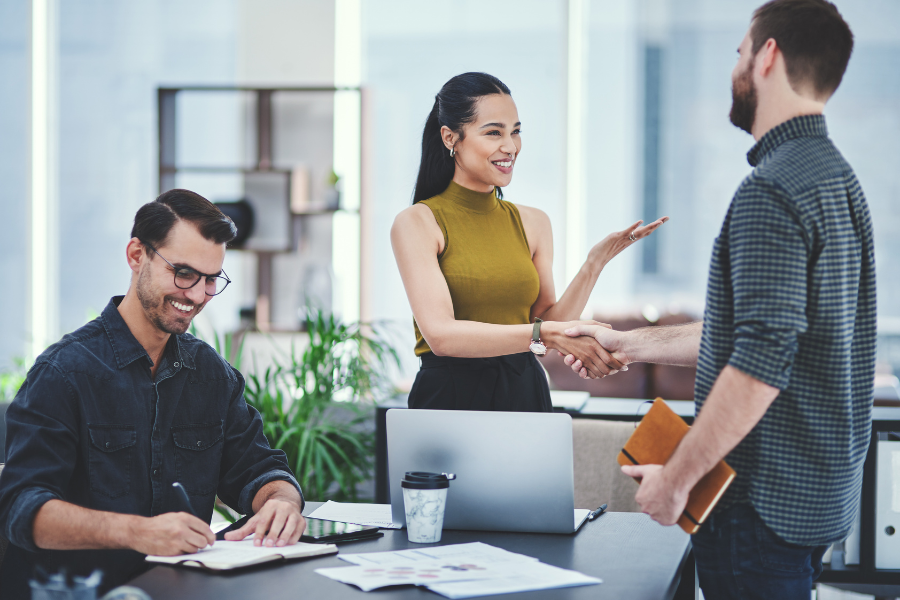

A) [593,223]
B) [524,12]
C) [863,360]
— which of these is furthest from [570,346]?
[524,12]

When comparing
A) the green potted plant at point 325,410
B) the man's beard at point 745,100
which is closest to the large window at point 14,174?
the green potted plant at point 325,410

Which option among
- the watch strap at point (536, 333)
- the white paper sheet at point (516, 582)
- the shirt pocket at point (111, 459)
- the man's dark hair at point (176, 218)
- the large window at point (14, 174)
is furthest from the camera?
the large window at point (14, 174)

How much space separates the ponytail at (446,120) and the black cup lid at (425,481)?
36.3 inches

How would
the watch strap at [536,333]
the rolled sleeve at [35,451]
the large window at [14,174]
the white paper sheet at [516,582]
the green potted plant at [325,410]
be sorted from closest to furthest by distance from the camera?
the white paper sheet at [516,582], the rolled sleeve at [35,451], the watch strap at [536,333], the green potted plant at [325,410], the large window at [14,174]

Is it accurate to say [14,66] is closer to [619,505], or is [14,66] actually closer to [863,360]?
[619,505]

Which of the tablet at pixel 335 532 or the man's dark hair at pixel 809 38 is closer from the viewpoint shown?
the man's dark hair at pixel 809 38

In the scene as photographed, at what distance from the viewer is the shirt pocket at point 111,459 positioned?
1481mm

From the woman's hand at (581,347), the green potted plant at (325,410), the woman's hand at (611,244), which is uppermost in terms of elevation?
the woman's hand at (611,244)

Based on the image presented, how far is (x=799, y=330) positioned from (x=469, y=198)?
108 centimetres

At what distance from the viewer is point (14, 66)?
6016mm

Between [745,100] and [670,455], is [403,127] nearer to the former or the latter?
[745,100]

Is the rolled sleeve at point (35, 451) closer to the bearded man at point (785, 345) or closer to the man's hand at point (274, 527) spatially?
the man's hand at point (274, 527)

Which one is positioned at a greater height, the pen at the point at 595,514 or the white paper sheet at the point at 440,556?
the white paper sheet at the point at 440,556

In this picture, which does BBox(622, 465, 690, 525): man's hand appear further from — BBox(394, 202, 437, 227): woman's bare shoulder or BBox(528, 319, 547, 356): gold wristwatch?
BBox(394, 202, 437, 227): woman's bare shoulder
